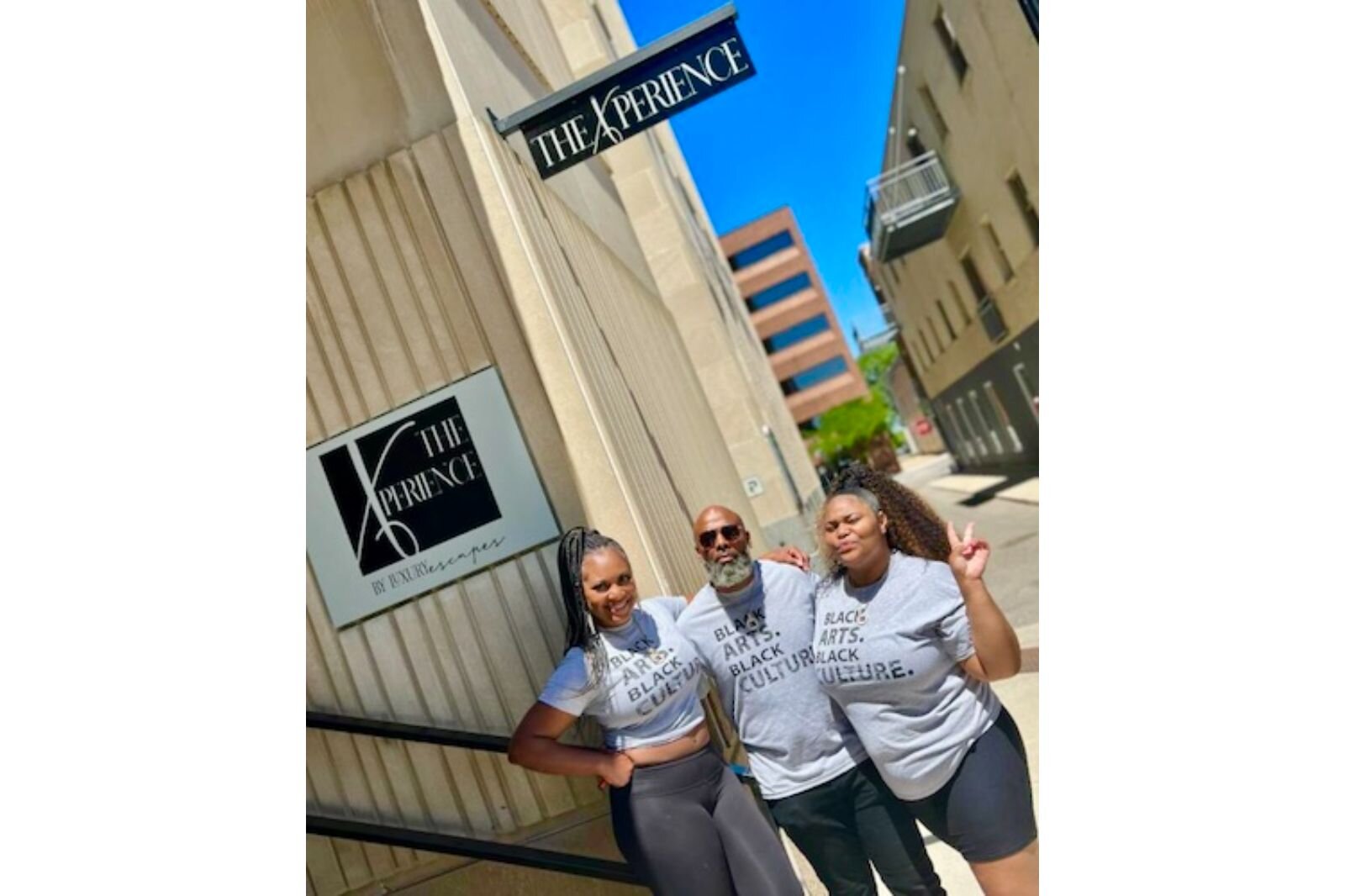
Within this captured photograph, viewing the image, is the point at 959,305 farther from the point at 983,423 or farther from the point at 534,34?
the point at 534,34

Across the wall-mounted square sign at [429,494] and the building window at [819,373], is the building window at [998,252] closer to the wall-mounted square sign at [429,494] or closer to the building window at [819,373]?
the wall-mounted square sign at [429,494]

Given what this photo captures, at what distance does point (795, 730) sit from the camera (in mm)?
2301

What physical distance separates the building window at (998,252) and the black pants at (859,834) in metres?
15.5

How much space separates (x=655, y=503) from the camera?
394 cm

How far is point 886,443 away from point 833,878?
147 feet

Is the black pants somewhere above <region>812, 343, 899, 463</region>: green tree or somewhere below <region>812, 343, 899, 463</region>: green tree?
below

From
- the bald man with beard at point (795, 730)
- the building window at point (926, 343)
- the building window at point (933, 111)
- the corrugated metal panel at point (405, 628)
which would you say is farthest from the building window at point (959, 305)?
the bald man with beard at point (795, 730)

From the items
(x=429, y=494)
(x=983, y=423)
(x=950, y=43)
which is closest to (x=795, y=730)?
(x=429, y=494)

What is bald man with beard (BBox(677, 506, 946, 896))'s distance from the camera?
228cm

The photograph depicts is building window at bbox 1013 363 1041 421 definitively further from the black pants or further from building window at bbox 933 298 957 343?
the black pants

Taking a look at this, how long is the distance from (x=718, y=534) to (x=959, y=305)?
788 inches

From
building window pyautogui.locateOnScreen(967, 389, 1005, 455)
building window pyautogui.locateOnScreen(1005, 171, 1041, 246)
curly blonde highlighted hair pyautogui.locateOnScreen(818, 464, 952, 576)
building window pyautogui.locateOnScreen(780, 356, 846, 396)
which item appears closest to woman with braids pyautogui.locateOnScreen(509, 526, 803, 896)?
curly blonde highlighted hair pyautogui.locateOnScreen(818, 464, 952, 576)

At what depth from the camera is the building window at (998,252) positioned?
645 inches
